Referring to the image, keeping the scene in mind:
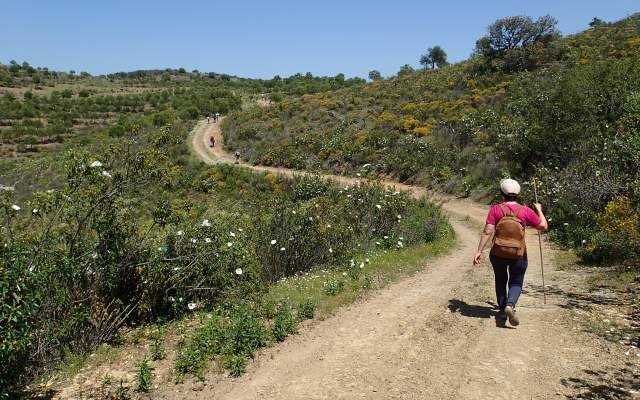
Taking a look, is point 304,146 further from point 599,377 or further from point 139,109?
point 139,109

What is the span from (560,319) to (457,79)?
34.1m

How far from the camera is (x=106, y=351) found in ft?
19.1

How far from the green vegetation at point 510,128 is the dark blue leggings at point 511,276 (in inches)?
132

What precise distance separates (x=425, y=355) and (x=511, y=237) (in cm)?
166

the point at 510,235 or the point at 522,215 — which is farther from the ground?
the point at 522,215

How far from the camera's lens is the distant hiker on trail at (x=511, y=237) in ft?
18.5

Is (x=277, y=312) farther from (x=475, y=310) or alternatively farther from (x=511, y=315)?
(x=511, y=315)

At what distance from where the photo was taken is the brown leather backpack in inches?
222

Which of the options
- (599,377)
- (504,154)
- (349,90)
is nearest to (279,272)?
(599,377)

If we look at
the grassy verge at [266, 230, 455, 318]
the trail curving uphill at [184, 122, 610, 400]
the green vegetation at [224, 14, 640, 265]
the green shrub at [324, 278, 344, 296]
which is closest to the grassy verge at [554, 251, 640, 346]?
the trail curving uphill at [184, 122, 610, 400]

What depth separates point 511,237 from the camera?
18.6 feet

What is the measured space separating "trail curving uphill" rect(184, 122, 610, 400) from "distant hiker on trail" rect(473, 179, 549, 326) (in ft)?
1.57

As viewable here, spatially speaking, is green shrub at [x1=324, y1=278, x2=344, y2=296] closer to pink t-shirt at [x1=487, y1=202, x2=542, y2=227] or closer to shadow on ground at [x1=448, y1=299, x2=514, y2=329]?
shadow on ground at [x1=448, y1=299, x2=514, y2=329]

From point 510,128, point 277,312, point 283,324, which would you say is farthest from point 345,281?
point 510,128
